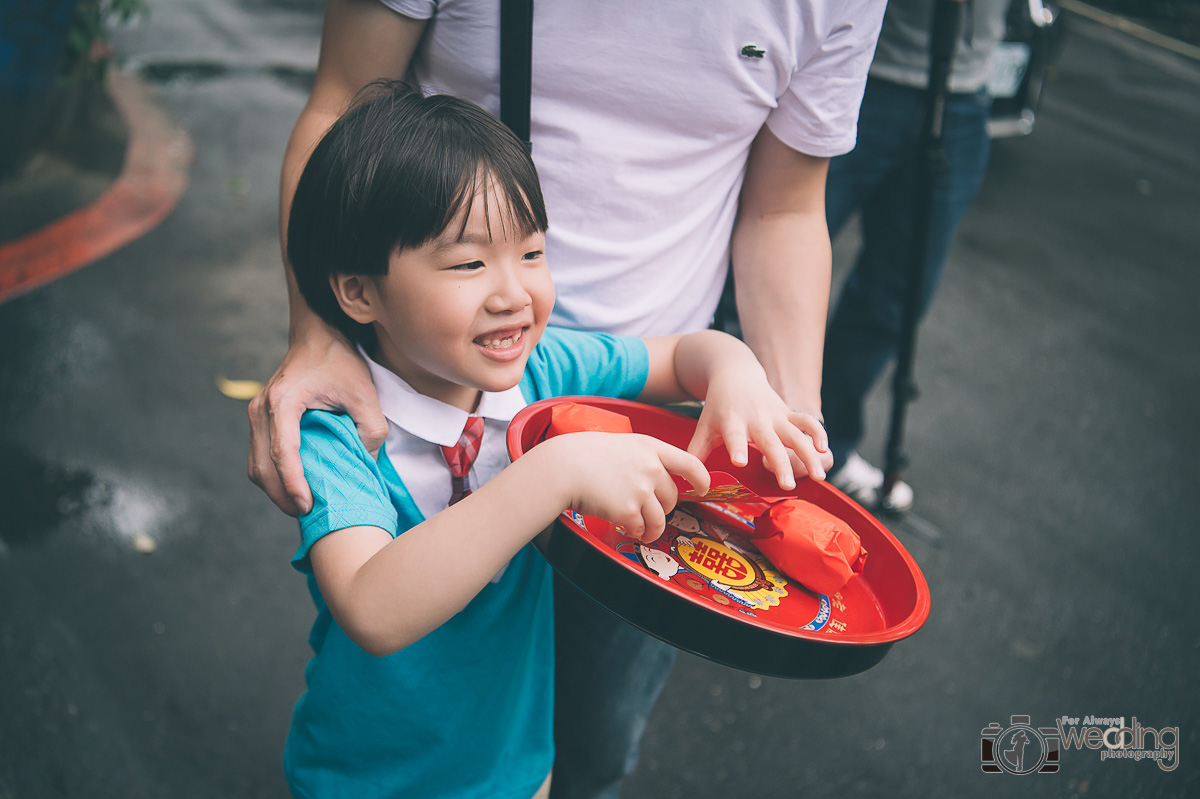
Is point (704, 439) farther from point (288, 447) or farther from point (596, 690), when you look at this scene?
point (596, 690)

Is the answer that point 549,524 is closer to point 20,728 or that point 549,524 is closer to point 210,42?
point 20,728

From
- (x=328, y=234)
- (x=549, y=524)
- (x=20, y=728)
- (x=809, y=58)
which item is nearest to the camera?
(x=549, y=524)

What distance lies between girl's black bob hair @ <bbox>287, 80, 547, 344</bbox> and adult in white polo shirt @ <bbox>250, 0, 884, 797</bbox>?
114 mm

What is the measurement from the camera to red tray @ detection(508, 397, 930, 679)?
93 centimetres

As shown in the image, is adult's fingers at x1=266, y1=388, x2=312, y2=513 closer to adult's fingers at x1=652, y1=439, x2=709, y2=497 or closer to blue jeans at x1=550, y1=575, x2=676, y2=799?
adult's fingers at x1=652, y1=439, x2=709, y2=497

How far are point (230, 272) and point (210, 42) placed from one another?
3090mm

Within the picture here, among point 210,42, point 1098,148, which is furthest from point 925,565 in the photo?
point 210,42

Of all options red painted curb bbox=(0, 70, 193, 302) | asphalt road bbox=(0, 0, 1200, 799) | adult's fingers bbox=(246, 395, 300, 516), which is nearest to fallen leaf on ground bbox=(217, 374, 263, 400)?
asphalt road bbox=(0, 0, 1200, 799)

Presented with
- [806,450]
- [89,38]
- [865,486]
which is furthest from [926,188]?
[89,38]

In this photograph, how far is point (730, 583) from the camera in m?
1.12

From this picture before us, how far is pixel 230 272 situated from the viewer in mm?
3932

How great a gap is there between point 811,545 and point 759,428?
161 mm

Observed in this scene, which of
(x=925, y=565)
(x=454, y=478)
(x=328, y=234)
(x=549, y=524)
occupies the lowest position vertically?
(x=925, y=565)

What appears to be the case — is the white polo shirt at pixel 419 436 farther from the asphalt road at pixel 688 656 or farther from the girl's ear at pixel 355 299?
the asphalt road at pixel 688 656
